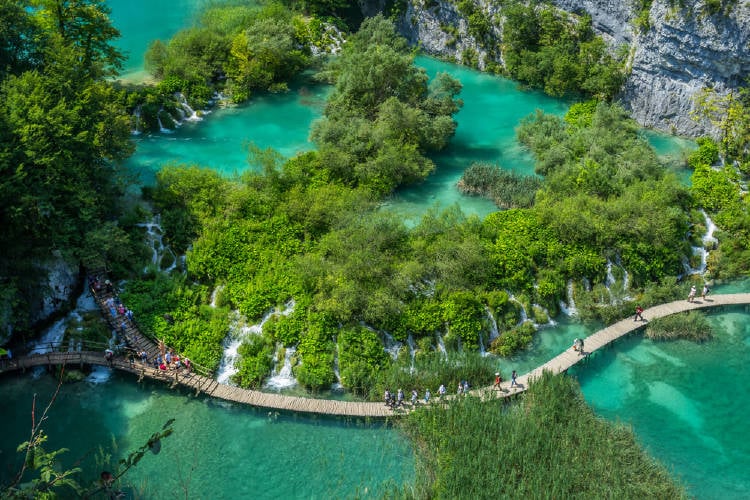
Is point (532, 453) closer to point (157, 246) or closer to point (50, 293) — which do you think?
point (157, 246)

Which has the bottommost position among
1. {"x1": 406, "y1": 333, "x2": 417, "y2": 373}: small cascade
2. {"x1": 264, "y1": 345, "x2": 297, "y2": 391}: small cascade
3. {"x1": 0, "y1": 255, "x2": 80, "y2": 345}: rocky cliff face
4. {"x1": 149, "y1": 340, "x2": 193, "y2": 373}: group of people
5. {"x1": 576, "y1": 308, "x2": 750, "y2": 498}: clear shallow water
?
{"x1": 576, "y1": 308, "x2": 750, "y2": 498}: clear shallow water

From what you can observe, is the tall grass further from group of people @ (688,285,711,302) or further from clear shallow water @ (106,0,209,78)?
clear shallow water @ (106,0,209,78)

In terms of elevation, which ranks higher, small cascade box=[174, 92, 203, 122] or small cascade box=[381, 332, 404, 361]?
small cascade box=[174, 92, 203, 122]

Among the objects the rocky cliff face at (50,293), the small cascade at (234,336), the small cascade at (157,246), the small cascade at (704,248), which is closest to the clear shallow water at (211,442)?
the small cascade at (234,336)

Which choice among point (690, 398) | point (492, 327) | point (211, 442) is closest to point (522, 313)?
point (492, 327)

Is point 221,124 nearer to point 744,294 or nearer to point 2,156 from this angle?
point 2,156

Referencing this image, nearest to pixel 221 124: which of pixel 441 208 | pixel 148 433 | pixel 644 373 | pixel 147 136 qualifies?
pixel 147 136

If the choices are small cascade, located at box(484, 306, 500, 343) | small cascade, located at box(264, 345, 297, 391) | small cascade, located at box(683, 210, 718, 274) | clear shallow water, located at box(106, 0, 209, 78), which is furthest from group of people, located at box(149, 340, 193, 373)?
clear shallow water, located at box(106, 0, 209, 78)
